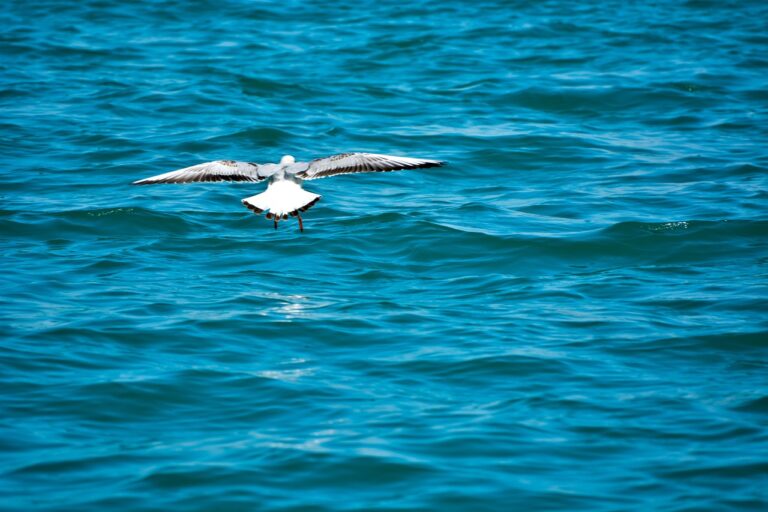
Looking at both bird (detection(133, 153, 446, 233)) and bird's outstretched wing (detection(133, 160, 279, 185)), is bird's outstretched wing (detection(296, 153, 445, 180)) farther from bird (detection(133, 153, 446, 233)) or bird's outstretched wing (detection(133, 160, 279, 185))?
bird's outstretched wing (detection(133, 160, 279, 185))

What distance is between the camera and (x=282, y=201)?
9445mm

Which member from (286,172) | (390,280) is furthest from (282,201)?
(390,280)

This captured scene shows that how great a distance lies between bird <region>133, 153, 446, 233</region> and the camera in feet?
31.1

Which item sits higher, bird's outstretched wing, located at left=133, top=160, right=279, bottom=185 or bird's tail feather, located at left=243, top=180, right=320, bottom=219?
bird's outstretched wing, located at left=133, top=160, right=279, bottom=185

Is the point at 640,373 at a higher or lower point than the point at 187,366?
lower

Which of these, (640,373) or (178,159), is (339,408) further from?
(178,159)

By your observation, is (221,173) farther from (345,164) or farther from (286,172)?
(345,164)

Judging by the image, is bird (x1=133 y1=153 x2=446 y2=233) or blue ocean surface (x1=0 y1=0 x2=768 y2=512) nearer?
blue ocean surface (x1=0 y1=0 x2=768 y2=512)

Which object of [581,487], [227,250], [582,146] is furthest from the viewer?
[582,146]

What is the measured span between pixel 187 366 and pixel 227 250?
2891mm

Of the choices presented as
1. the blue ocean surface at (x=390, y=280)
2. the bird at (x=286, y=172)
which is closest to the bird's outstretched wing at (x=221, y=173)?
the bird at (x=286, y=172)

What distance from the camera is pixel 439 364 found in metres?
8.03

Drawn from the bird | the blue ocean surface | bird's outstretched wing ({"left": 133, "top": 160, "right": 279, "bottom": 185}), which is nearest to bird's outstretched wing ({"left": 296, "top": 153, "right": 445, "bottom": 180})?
the bird

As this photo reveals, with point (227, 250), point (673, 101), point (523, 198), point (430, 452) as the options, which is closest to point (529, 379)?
point (430, 452)
